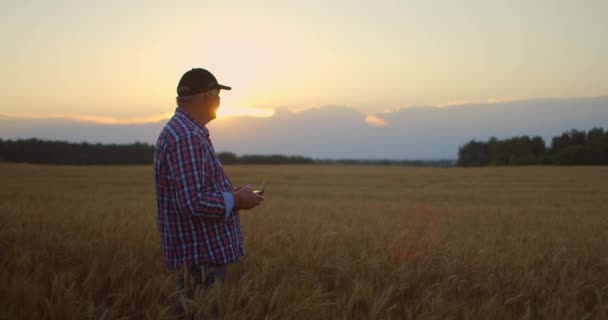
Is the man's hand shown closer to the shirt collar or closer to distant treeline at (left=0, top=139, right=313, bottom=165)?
the shirt collar

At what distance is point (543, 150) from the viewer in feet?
239

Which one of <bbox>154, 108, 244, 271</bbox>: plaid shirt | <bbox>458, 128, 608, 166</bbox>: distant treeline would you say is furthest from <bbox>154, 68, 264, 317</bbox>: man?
<bbox>458, 128, 608, 166</bbox>: distant treeline

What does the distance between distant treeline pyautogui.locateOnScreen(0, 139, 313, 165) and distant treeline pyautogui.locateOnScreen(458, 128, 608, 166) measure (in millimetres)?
44779

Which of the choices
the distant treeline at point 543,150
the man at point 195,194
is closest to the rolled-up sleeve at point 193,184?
the man at point 195,194

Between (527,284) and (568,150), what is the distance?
7054cm

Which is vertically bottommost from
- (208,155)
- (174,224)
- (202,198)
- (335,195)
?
(335,195)

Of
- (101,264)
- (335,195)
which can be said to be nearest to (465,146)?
(335,195)

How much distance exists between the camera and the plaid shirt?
244cm

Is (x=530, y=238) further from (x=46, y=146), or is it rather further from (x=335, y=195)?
(x=46, y=146)

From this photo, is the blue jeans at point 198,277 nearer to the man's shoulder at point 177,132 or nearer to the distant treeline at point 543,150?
the man's shoulder at point 177,132

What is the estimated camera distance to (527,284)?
3867 mm

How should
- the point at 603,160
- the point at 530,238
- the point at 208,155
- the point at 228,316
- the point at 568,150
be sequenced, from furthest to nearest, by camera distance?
the point at 568,150, the point at 603,160, the point at 530,238, the point at 208,155, the point at 228,316

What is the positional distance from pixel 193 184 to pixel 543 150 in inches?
3257

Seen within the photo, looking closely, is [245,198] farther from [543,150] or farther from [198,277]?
[543,150]
